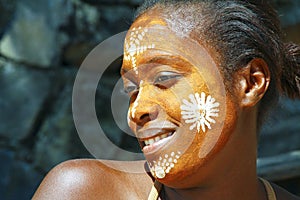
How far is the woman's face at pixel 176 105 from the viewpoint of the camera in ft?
6.68

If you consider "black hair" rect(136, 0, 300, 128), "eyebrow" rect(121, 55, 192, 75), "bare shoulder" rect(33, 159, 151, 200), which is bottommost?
"bare shoulder" rect(33, 159, 151, 200)

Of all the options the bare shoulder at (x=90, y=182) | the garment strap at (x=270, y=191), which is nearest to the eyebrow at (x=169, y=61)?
the bare shoulder at (x=90, y=182)

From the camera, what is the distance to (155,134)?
206cm

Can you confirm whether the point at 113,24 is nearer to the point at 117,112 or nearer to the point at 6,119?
the point at 117,112

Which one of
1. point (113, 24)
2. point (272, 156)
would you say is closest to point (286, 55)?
point (272, 156)

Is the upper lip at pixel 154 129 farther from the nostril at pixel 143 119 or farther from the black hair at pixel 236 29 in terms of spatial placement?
the black hair at pixel 236 29

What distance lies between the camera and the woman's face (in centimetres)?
204

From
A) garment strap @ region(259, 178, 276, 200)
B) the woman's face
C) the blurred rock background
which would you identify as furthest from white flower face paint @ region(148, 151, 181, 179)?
the blurred rock background

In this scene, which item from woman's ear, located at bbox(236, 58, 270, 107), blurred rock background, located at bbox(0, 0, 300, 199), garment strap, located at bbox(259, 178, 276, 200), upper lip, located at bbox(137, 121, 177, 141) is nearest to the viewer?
upper lip, located at bbox(137, 121, 177, 141)

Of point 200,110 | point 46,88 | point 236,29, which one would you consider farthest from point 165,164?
point 46,88

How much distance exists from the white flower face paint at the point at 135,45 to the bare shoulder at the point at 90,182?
34 centimetres

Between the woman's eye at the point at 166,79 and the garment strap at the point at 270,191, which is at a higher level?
the woman's eye at the point at 166,79

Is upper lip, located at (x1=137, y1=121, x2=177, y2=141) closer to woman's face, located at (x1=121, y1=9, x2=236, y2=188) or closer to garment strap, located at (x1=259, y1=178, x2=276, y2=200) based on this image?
woman's face, located at (x1=121, y1=9, x2=236, y2=188)

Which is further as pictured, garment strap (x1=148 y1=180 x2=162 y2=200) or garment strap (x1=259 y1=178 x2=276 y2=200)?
garment strap (x1=259 y1=178 x2=276 y2=200)
